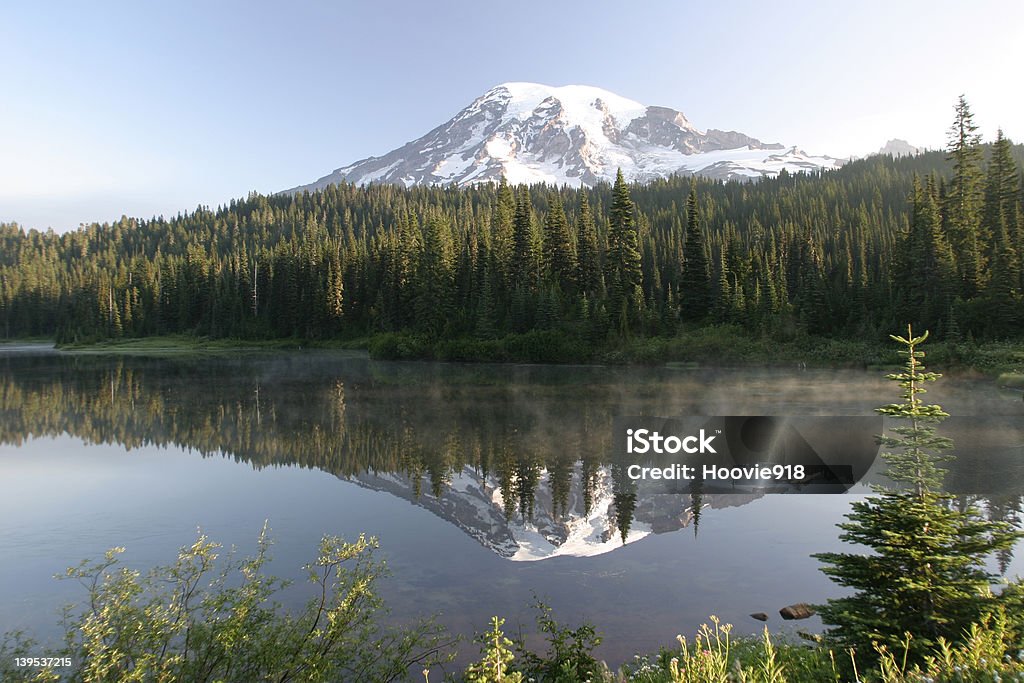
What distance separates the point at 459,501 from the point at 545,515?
2.99 meters

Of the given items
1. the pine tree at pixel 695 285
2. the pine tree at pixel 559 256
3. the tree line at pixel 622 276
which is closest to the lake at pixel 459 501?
the tree line at pixel 622 276

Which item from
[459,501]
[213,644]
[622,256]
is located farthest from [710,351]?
[213,644]

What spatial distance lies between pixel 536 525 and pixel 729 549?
5072mm

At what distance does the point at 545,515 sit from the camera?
55.2 ft

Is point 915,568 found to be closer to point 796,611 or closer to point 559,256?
point 796,611

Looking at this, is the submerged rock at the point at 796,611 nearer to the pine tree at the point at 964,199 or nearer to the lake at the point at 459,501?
the lake at the point at 459,501

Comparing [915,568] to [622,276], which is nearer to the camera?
[915,568]

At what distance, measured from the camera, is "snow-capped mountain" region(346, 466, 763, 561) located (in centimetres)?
1475

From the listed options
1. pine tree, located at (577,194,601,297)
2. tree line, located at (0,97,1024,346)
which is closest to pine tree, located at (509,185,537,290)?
tree line, located at (0,97,1024,346)

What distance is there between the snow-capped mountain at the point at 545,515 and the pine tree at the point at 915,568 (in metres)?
7.18

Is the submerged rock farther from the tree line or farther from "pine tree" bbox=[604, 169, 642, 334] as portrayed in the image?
"pine tree" bbox=[604, 169, 642, 334]

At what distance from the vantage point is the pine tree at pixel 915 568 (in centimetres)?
695

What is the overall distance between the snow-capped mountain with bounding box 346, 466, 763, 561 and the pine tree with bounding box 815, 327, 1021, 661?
718cm

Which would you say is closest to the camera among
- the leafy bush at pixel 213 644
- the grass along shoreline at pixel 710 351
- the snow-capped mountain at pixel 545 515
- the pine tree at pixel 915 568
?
the leafy bush at pixel 213 644
